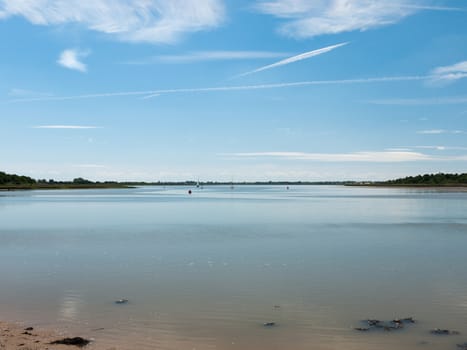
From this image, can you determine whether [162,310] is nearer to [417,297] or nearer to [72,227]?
[417,297]

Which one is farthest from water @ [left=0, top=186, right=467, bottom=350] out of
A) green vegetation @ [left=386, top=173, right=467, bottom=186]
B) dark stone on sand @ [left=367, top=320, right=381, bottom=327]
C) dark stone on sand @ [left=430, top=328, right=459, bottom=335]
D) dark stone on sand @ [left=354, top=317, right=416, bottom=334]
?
green vegetation @ [left=386, top=173, right=467, bottom=186]

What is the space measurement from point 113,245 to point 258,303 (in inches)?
482

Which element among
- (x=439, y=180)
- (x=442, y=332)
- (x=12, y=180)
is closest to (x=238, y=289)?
(x=442, y=332)

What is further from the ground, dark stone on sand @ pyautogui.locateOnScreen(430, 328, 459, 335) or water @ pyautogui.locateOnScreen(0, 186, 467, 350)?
water @ pyautogui.locateOnScreen(0, 186, 467, 350)

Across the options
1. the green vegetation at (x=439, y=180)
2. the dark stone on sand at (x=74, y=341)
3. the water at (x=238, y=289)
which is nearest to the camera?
the dark stone on sand at (x=74, y=341)

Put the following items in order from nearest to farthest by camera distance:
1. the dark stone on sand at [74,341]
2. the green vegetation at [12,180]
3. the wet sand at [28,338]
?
the wet sand at [28,338] < the dark stone on sand at [74,341] < the green vegetation at [12,180]

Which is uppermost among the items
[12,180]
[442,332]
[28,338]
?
[12,180]

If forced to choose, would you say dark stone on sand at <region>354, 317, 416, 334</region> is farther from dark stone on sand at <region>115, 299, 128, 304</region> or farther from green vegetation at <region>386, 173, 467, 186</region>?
green vegetation at <region>386, 173, 467, 186</region>

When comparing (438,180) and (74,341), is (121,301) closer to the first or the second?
(74,341)

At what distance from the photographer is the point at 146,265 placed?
54.6 ft

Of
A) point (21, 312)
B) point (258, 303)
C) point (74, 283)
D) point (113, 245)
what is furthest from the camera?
point (113, 245)

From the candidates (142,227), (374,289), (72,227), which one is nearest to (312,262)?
(374,289)

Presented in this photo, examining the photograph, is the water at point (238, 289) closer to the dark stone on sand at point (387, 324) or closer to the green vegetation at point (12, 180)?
the dark stone on sand at point (387, 324)

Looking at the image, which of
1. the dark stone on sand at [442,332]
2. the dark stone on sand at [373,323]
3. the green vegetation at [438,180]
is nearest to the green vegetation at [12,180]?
the green vegetation at [438,180]
